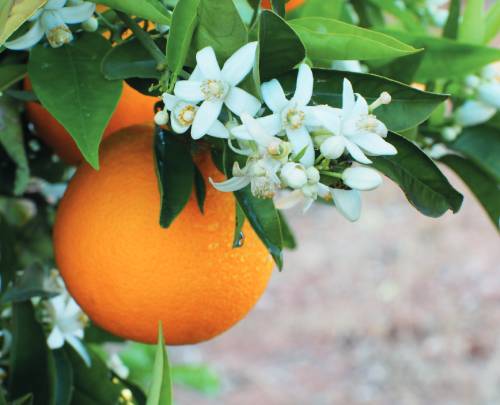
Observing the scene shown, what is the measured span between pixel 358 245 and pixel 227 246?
3.23 metres

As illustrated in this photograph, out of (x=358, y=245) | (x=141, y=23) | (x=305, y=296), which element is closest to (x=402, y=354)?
(x=305, y=296)

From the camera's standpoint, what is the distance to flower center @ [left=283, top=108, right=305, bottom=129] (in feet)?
1.45

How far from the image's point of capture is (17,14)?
0.46m

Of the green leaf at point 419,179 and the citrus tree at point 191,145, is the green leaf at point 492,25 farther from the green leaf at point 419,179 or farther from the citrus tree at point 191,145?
the green leaf at point 419,179

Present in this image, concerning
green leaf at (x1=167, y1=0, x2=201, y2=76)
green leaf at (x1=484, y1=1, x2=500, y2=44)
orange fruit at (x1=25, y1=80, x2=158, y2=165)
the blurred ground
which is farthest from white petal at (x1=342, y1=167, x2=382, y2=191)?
the blurred ground

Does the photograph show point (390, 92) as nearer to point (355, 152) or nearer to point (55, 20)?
point (355, 152)

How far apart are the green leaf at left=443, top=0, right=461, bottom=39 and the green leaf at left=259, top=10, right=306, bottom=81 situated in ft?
0.83

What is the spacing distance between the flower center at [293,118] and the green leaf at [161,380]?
0.14m

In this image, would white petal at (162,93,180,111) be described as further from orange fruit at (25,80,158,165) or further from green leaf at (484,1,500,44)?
green leaf at (484,1,500,44)

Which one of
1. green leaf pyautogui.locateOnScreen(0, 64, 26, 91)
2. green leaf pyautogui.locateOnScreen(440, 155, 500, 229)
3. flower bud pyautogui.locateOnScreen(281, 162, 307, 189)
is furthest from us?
green leaf pyautogui.locateOnScreen(440, 155, 500, 229)

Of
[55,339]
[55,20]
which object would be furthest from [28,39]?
[55,339]

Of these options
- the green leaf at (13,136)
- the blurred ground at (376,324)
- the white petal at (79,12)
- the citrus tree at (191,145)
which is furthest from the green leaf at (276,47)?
the blurred ground at (376,324)

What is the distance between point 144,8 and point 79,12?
0.14ft

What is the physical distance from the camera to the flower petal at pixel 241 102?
0.45 metres
